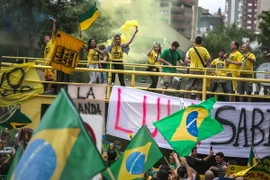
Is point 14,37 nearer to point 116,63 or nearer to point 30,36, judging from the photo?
point 30,36

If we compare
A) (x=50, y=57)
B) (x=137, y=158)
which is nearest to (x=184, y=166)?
(x=137, y=158)

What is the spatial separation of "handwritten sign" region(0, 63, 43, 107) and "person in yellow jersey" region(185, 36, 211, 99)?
3008 mm

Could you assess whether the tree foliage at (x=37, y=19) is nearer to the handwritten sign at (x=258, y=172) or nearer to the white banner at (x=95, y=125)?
the handwritten sign at (x=258, y=172)

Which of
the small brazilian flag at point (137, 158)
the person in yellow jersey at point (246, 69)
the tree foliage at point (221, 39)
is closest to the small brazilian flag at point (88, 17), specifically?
the person in yellow jersey at point (246, 69)

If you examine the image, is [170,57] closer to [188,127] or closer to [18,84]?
[18,84]

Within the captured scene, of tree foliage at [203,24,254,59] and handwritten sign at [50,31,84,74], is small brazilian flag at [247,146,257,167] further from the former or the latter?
tree foliage at [203,24,254,59]

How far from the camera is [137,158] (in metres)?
11.5

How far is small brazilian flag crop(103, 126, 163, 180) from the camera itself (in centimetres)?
1140

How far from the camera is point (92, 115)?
→ 9992 mm

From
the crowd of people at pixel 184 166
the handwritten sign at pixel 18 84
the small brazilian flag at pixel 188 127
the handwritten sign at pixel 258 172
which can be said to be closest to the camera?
the handwritten sign at pixel 258 172

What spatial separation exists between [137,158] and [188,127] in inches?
79.9

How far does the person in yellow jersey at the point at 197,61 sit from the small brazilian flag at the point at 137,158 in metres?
5.64

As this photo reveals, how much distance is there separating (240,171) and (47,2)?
3011cm

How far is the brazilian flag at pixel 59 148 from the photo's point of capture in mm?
8156
